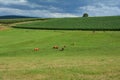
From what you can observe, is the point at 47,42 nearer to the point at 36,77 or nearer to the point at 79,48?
the point at 79,48

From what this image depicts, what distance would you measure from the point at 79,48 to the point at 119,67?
14.0 meters

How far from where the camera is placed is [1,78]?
16.2m

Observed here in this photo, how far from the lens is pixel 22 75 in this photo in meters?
16.9

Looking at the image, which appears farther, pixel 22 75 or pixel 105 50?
pixel 105 50

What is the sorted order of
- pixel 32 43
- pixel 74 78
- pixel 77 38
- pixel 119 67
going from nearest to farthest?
pixel 74 78
pixel 119 67
pixel 32 43
pixel 77 38

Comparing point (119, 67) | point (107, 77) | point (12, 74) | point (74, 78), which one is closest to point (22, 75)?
point (12, 74)

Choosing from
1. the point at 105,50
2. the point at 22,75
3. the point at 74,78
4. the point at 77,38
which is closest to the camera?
the point at 74,78

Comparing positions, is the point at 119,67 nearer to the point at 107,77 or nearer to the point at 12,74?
the point at 107,77

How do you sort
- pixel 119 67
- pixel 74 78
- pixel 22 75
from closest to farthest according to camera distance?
pixel 74 78 < pixel 22 75 < pixel 119 67

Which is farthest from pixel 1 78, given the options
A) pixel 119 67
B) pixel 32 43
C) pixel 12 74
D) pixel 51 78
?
pixel 32 43

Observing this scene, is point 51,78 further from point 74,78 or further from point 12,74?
point 12,74

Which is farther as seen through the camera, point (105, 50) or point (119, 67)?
point (105, 50)

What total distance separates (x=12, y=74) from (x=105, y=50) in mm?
16141

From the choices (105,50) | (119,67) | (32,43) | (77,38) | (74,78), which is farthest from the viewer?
(77,38)
